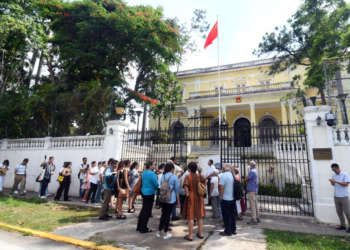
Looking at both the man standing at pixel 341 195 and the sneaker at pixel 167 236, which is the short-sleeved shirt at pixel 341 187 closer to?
the man standing at pixel 341 195

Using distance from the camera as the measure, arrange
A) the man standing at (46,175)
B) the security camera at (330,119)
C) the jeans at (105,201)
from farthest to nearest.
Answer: the man standing at (46,175), the security camera at (330,119), the jeans at (105,201)

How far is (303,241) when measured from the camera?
14.4 feet

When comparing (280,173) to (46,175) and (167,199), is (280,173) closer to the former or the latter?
(167,199)

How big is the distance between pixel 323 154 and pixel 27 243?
7.94 m

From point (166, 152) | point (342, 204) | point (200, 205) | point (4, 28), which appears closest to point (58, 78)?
point (4, 28)

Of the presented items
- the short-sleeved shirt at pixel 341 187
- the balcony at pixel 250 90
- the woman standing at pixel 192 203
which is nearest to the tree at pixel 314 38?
the balcony at pixel 250 90

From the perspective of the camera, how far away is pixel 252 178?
5816 millimetres

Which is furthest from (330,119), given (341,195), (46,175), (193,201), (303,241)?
(46,175)

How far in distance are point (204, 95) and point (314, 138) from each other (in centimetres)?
1576

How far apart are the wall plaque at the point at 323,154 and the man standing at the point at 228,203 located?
3312 millimetres

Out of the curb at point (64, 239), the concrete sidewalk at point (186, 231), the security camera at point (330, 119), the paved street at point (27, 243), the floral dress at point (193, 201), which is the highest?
the security camera at point (330, 119)

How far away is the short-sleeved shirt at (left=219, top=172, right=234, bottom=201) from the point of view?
482 centimetres

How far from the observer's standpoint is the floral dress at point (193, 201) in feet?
14.2

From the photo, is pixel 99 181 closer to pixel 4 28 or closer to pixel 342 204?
pixel 342 204
